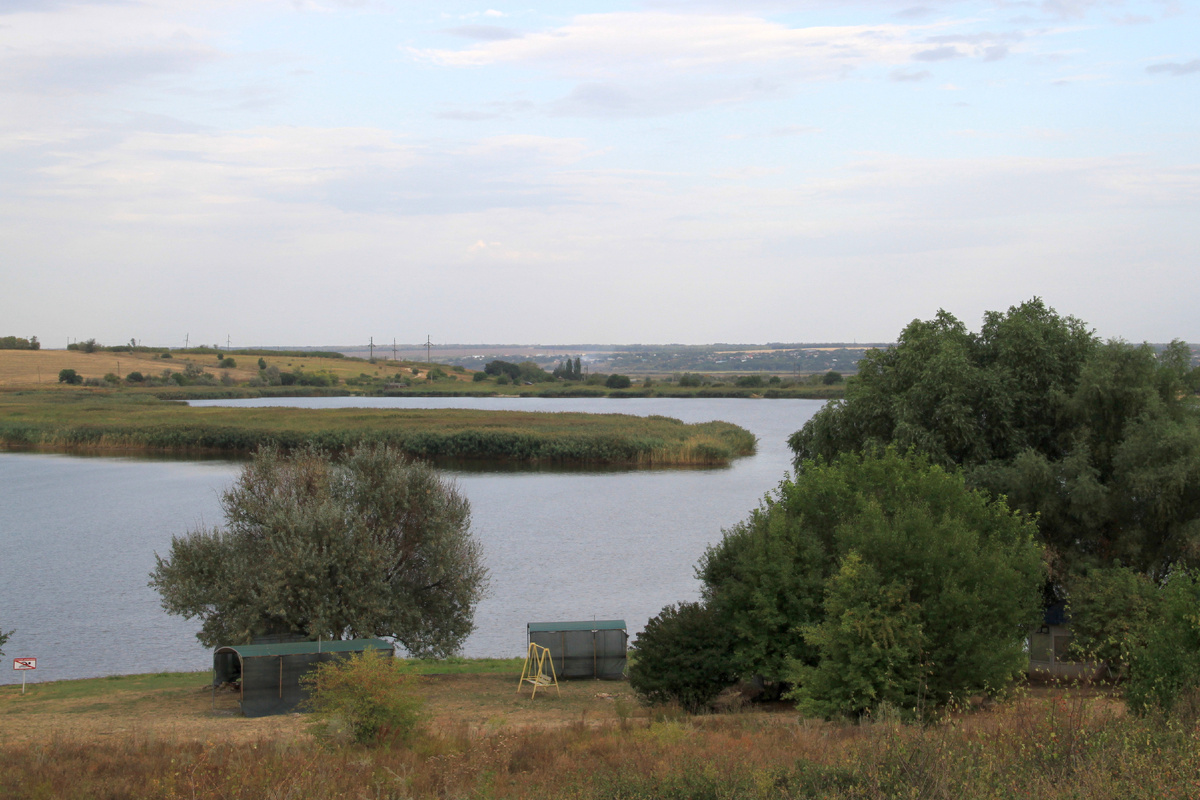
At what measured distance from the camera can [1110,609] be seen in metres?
22.3

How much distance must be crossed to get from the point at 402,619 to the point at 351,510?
3.45m

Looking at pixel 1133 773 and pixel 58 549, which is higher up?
pixel 1133 773

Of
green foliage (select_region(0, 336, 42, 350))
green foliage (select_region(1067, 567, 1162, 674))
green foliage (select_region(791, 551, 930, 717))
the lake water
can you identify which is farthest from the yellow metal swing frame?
green foliage (select_region(0, 336, 42, 350))

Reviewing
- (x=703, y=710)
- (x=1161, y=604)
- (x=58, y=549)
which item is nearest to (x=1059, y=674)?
(x=1161, y=604)

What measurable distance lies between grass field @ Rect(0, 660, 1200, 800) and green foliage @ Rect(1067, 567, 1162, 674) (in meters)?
2.01

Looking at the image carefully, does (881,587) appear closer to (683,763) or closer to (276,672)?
(683,763)

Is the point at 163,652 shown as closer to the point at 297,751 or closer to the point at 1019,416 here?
the point at 297,751

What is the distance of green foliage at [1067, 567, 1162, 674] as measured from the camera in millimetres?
21750

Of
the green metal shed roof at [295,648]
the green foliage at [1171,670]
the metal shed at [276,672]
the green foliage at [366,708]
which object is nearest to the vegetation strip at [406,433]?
the green metal shed roof at [295,648]

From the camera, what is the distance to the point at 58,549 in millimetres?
42281

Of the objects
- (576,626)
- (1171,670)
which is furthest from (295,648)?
(1171,670)

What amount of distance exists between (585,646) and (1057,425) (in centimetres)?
1648

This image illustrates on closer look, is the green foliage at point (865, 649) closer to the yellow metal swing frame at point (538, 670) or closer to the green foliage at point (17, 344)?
the yellow metal swing frame at point (538, 670)

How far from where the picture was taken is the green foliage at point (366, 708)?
56.7ft
